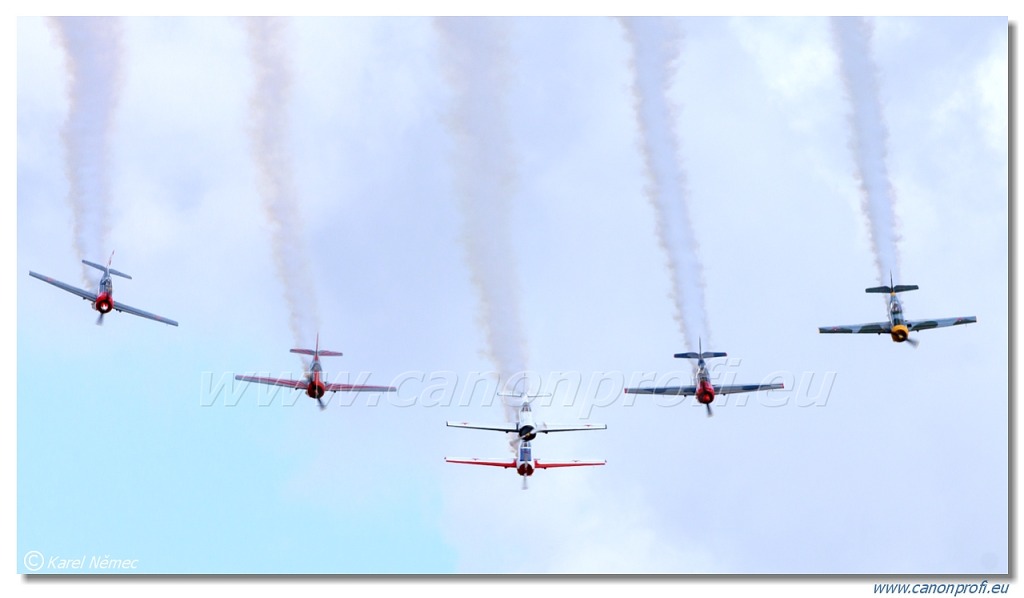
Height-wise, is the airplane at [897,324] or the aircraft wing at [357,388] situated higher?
the airplane at [897,324]

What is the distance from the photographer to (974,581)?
83938mm

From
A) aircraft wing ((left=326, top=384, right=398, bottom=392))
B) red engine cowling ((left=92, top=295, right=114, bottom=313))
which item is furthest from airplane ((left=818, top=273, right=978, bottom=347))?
red engine cowling ((left=92, top=295, right=114, bottom=313))

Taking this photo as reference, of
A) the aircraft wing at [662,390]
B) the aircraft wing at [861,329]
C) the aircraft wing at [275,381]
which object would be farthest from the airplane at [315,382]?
the aircraft wing at [861,329]

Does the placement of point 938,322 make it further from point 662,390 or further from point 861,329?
point 662,390

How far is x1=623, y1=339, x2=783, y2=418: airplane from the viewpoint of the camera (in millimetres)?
86812

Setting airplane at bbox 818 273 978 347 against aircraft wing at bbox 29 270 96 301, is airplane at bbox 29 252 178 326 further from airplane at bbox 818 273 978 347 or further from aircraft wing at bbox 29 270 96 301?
airplane at bbox 818 273 978 347

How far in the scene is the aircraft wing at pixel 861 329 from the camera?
89.0 metres

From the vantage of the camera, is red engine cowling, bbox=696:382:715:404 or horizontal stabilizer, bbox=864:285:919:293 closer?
red engine cowling, bbox=696:382:715:404

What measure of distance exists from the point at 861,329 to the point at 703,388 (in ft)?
26.7

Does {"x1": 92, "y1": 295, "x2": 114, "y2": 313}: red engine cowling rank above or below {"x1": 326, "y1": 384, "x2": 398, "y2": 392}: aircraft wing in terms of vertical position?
above

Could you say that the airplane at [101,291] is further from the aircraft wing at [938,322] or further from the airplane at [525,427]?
the aircraft wing at [938,322]

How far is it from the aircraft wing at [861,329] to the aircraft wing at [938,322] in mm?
1139

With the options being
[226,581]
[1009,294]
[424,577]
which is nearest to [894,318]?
[1009,294]

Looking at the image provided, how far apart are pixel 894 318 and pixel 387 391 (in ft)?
72.1
